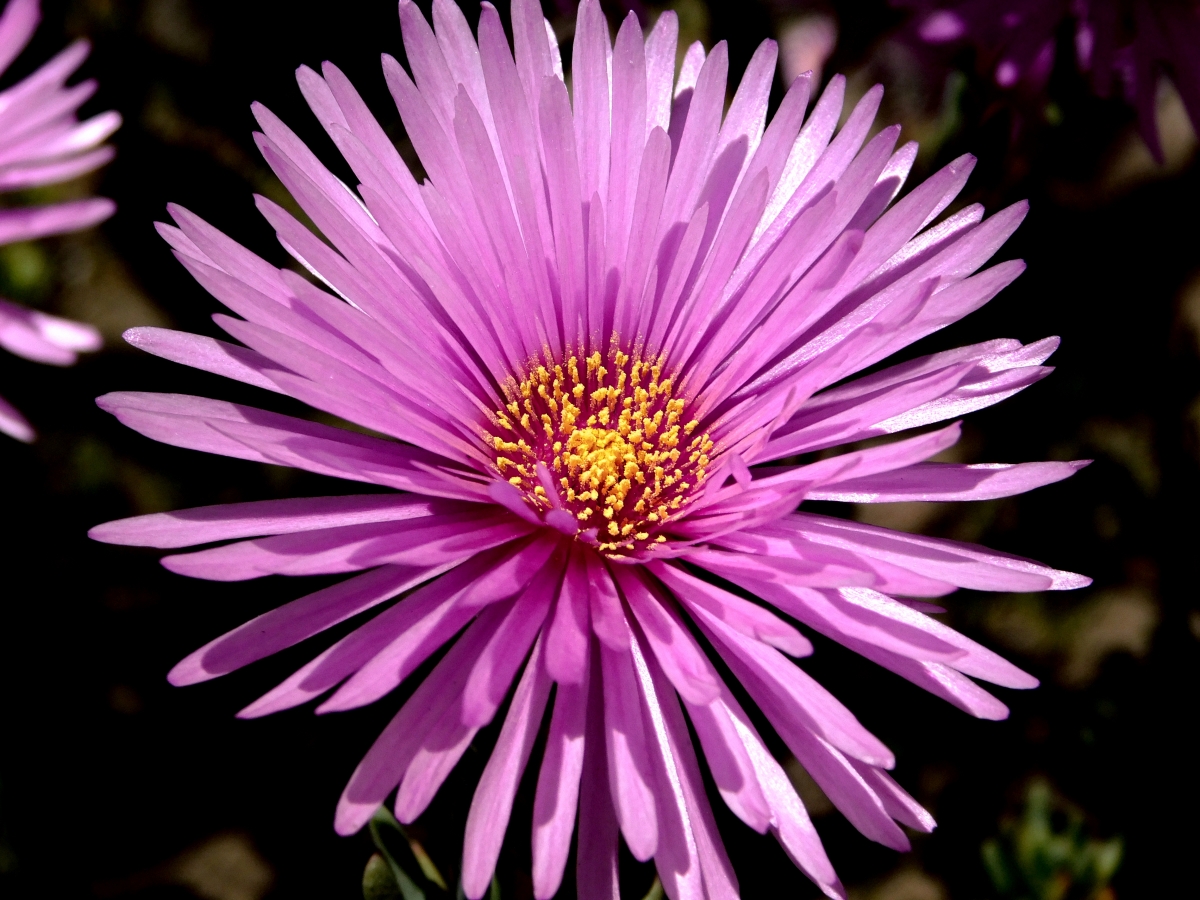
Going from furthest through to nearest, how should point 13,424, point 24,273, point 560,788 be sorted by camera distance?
point 24,273 → point 13,424 → point 560,788

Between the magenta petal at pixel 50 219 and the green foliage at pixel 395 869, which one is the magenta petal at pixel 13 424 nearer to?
the magenta petal at pixel 50 219

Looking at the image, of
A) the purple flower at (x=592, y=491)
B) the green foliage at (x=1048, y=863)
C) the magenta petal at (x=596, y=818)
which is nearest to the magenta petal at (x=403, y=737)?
the purple flower at (x=592, y=491)

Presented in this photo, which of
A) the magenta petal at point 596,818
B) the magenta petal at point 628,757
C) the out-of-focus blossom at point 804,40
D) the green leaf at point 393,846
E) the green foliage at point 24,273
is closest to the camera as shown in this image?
the magenta petal at point 628,757

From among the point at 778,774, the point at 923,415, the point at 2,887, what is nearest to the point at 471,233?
the point at 923,415

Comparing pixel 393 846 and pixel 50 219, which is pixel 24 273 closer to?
pixel 50 219

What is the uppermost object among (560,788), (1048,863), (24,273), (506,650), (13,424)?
(24,273)

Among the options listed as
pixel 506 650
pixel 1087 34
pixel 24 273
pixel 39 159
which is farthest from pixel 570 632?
pixel 24 273
